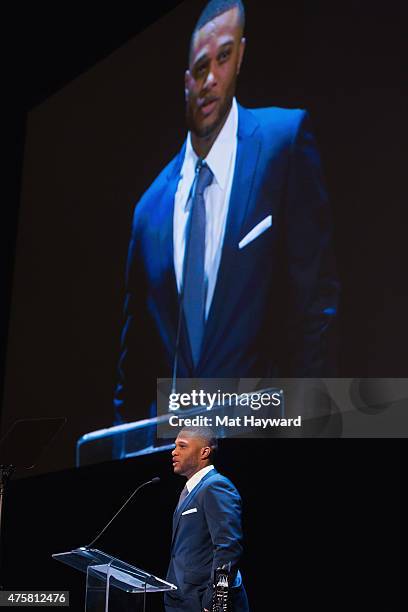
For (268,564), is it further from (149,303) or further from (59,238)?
(59,238)

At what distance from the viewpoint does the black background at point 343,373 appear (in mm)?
4426

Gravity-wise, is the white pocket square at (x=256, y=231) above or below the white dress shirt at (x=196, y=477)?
above

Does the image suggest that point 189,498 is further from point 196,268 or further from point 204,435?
point 196,268

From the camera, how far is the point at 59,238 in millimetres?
5277

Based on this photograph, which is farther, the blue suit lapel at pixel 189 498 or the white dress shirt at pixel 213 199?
the white dress shirt at pixel 213 199

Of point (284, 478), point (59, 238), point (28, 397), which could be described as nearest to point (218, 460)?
point (284, 478)

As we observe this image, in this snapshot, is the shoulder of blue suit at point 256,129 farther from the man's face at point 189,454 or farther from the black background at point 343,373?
the man's face at point 189,454

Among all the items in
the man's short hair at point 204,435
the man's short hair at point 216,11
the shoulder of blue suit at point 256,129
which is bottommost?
the man's short hair at point 204,435

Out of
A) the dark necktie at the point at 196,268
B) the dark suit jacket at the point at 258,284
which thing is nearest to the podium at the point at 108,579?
the dark suit jacket at the point at 258,284

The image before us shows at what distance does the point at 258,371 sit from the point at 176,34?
6.90 feet

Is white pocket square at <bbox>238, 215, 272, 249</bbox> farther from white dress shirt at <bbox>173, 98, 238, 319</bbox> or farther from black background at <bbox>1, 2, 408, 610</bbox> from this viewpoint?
black background at <bbox>1, 2, 408, 610</bbox>

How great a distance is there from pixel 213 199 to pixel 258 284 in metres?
0.56

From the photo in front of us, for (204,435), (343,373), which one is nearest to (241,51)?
(343,373)

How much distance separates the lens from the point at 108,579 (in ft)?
9.43
